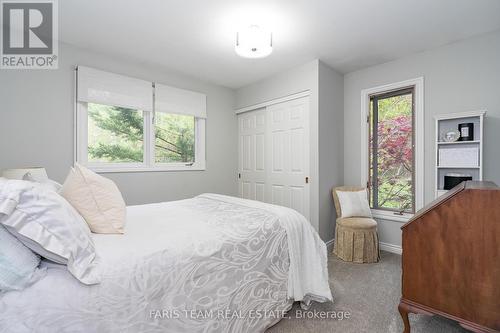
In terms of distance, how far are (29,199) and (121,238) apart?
0.49 meters

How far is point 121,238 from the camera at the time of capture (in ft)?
4.38

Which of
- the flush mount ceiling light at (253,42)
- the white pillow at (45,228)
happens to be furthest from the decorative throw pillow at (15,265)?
the flush mount ceiling light at (253,42)

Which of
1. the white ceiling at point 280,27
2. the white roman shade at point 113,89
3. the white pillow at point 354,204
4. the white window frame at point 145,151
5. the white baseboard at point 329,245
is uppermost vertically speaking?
the white ceiling at point 280,27

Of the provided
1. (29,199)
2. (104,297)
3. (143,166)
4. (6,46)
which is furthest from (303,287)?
(6,46)

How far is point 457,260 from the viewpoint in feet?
4.34

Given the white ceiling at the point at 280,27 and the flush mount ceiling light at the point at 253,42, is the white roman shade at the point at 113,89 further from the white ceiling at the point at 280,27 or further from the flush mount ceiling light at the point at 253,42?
the flush mount ceiling light at the point at 253,42

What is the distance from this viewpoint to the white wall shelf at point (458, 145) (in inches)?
93.6

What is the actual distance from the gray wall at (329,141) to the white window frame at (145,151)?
1922mm

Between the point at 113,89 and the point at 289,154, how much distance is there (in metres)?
2.51

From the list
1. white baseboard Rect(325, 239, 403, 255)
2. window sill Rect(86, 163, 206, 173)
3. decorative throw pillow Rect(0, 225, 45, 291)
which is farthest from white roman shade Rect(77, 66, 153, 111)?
white baseboard Rect(325, 239, 403, 255)

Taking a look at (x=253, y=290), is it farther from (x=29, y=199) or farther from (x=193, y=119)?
(x=193, y=119)

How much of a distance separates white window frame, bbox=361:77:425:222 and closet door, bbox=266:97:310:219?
2.82ft

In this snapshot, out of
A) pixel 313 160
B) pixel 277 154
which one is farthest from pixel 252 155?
pixel 313 160

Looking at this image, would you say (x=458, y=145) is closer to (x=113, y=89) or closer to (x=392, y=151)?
(x=392, y=151)
